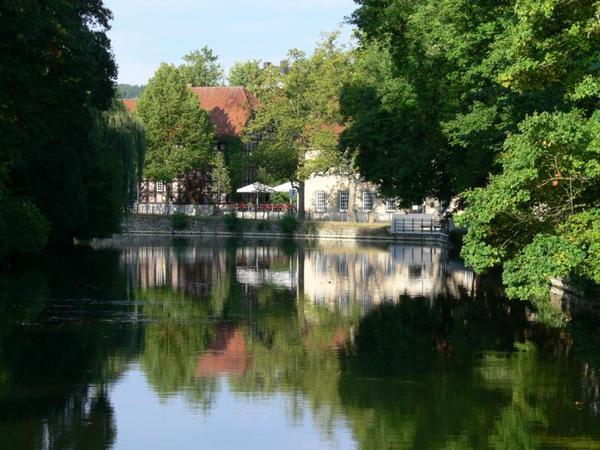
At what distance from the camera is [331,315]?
29375 mm

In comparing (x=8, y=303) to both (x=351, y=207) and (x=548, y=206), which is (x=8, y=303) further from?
Result: (x=351, y=207)

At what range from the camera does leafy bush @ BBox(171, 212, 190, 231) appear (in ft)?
270

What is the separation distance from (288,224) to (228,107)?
26.8m

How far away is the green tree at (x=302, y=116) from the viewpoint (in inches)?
3221

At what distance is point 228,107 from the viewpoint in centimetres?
10400

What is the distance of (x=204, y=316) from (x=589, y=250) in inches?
480

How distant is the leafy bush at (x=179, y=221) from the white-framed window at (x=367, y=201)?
1470 cm

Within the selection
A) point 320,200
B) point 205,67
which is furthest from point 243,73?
point 320,200

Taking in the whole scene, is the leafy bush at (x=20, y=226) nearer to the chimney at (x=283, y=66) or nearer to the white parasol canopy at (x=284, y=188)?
the white parasol canopy at (x=284, y=188)

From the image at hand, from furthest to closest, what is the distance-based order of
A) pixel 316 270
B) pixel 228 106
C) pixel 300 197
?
pixel 228 106
pixel 300 197
pixel 316 270

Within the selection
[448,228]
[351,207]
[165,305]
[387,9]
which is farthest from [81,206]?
[351,207]

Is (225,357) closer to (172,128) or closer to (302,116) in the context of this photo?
(302,116)

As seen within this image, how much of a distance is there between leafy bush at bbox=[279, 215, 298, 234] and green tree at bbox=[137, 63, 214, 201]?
14.0m

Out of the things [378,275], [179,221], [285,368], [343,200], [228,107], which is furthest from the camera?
[228,107]
